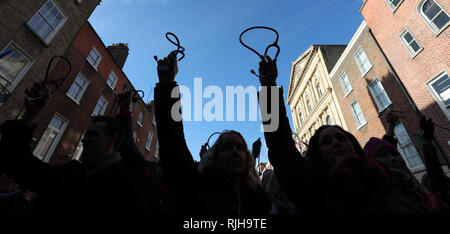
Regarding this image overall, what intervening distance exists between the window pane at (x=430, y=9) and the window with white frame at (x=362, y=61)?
395cm

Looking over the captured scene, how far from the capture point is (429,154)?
9.28 feet

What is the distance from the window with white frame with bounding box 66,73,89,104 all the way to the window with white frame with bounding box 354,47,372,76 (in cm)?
2014

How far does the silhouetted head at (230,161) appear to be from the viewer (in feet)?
5.74

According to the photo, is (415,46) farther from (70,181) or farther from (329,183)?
(70,181)

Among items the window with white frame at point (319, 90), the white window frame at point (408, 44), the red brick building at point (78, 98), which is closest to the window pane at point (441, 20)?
the white window frame at point (408, 44)

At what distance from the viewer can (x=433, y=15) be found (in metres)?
9.05

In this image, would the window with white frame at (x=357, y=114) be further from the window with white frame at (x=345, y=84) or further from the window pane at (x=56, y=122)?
the window pane at (x=56, y=122)

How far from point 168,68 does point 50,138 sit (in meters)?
12.1

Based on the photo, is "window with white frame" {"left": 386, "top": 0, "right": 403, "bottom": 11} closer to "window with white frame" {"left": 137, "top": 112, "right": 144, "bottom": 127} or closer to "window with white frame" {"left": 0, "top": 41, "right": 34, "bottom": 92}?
"window with white frame" {"left": 0, "top": 41, "right": 34, "bottom": 92}

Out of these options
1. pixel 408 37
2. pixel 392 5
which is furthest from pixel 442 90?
pixel 392 5

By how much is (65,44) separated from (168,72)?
12.8m

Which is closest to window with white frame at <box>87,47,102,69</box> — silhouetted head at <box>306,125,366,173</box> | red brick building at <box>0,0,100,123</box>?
red brick building at <box>0,0,100,123</box>

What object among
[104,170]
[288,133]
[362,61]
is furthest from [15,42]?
[362,61]

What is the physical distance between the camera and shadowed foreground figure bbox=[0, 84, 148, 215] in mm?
1289
